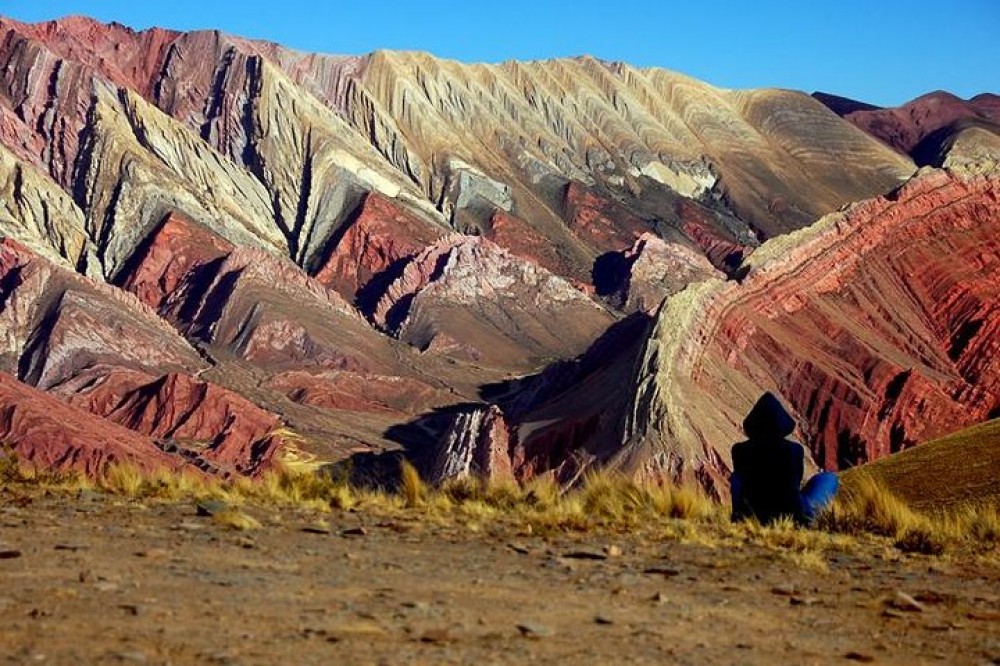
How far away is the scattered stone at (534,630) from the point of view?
8.07 metres

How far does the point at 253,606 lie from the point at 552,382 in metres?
54.2

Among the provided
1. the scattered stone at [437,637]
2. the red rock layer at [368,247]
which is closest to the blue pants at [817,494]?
the scattered stone at [437,637]

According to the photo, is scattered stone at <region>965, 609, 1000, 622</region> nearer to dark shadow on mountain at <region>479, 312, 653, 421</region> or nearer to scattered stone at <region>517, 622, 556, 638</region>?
scattered stone at <region>517, 622, 556, 638</region>

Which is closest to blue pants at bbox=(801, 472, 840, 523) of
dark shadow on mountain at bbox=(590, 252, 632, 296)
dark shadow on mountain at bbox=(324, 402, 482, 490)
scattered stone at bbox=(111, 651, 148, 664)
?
scattered stone at bbox=(111, 651, 148, 664)

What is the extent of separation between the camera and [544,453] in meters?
44.3

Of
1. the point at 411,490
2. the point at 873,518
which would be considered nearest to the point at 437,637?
the point at 411,490

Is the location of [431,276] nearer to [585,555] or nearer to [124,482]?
[124,482]

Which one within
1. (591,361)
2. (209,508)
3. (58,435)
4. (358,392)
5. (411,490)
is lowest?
(58,435)

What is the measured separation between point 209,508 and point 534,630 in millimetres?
5180

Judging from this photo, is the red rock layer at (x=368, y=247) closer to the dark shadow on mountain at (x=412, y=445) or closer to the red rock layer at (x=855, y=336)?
the dark shadow on mountain at (x=412, y=445)

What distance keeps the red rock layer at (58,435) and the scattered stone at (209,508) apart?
4441 centimetres

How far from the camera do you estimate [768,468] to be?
13.7 metres

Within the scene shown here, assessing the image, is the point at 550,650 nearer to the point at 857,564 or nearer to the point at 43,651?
the point at 43,651

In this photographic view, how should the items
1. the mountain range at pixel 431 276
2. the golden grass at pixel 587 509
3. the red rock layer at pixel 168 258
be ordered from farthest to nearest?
1. the red rock layer at pixel 168 258
2. the mountain range at pixel 431 276
3. the golden grass at pixel 587 509
